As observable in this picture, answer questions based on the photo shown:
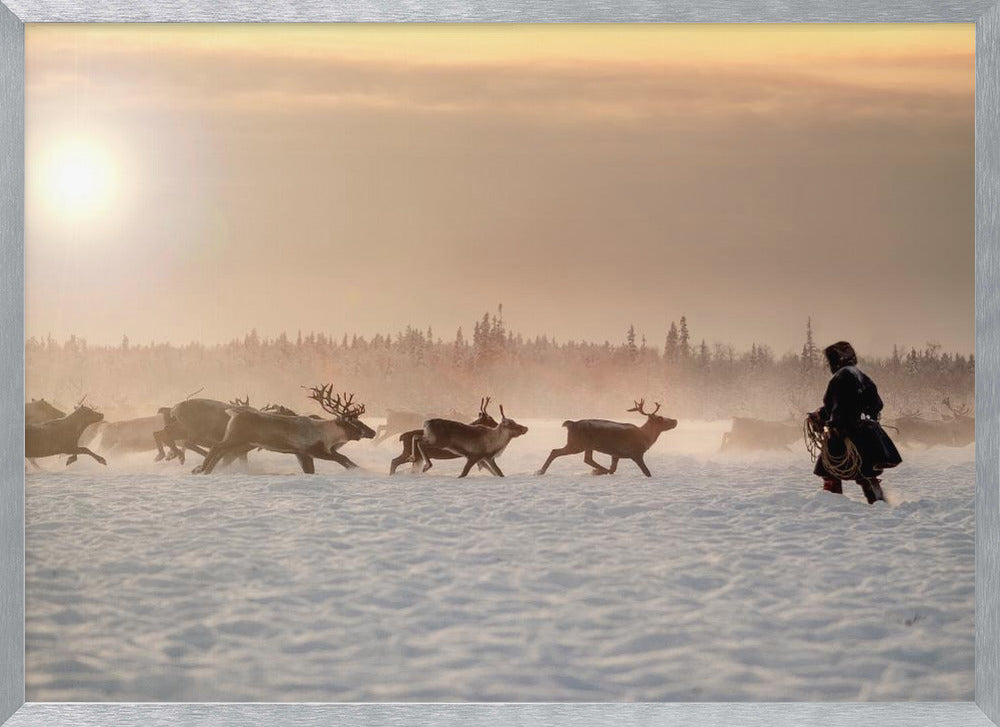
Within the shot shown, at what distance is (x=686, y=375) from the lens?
7.11ft

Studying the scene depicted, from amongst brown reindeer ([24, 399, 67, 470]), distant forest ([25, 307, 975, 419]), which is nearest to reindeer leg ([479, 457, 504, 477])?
distant forest ([25, 307, 975, 419])

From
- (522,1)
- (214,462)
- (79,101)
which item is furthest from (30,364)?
(522,1)

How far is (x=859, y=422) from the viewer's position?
217 centimetres

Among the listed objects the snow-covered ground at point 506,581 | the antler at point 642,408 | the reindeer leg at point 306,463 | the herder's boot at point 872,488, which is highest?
the antler at point 642,408

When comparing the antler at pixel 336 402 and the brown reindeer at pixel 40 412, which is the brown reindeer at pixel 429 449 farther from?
the brown reindeer at pixel 40 412

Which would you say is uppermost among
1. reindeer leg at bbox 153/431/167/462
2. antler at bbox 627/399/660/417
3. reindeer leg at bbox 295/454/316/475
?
antler at bbox 627/399/660/417

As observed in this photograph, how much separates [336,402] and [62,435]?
61cm

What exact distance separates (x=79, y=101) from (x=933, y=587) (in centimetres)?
217

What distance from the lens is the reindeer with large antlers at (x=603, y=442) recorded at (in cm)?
216

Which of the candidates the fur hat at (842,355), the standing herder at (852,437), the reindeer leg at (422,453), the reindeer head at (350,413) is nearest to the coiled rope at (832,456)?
the standing herder at (852,437)

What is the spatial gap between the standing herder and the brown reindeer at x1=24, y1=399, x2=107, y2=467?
1613 millimetres

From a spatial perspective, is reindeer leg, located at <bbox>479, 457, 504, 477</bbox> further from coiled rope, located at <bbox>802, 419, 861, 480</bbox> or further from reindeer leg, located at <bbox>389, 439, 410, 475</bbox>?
coiled rope, located at <bbox>802, 419, 861, 480</bbox>

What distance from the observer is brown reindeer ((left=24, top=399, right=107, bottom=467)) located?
7.07 feet

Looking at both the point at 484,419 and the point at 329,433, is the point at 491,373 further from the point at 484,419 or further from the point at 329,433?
the point at 329,433
